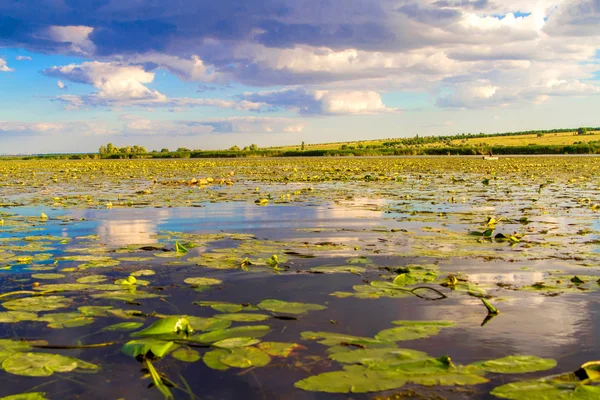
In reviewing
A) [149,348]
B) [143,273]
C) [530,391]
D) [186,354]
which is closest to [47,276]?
[143,273]

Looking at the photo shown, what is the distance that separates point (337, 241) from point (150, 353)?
4.75 metres

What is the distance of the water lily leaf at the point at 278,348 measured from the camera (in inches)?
136

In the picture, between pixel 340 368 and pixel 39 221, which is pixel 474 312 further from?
pixel 39 221

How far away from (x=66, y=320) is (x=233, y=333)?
1424 millimetres

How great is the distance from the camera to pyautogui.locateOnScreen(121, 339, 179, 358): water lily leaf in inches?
134

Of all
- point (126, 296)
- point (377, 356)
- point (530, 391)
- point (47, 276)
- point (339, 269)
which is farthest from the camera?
point (339, 269)

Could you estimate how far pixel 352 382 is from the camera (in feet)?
9.77

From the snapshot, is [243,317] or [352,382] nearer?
[352,382]

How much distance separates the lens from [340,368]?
10.5 ft

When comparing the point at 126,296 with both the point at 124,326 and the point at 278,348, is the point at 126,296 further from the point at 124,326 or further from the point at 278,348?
the point at 278,348

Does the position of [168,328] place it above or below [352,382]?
above

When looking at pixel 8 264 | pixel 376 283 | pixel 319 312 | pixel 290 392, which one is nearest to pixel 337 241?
pixel 376 283

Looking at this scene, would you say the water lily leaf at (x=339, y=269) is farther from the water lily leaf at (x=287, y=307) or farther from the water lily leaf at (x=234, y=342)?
the water lily leaf at (x=234, y=342)

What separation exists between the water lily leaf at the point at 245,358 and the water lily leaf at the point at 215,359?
0.02 metres
